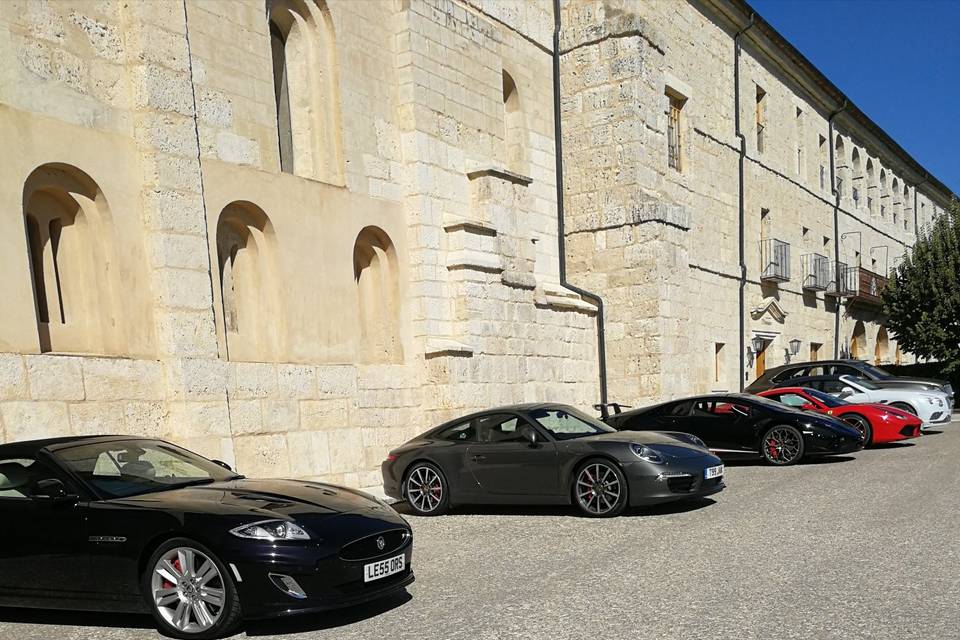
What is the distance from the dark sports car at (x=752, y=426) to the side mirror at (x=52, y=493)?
933cm

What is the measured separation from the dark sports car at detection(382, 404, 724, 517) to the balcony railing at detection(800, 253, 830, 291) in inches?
846

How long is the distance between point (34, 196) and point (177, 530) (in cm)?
598

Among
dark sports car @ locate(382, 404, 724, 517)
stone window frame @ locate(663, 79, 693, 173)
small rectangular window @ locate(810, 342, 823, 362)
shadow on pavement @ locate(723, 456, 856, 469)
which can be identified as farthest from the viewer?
small rectangular window @ locate(810, 342, 823, 362)

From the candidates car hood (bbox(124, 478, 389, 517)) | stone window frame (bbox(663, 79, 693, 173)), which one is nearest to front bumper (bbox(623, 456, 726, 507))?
car hood (bbox(124, 478, 389, 517))

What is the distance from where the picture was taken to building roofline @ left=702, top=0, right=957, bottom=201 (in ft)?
82.0

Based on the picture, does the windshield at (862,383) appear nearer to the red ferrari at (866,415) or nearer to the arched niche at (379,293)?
the red ferrari at (866,415)

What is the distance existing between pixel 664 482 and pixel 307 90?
27.3ft

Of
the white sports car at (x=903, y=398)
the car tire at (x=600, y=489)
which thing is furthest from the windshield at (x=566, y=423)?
the white sports car at (x=903, y=398)

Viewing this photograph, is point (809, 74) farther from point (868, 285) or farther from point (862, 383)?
point (862, 383)

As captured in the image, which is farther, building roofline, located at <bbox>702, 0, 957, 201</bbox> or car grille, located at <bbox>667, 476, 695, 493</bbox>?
building roofline, located at <bbox>702, 0, 957, 201</bbox>

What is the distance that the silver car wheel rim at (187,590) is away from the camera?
5.21 m

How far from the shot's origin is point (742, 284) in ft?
82.5

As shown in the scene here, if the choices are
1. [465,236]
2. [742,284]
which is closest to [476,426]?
[465,236]

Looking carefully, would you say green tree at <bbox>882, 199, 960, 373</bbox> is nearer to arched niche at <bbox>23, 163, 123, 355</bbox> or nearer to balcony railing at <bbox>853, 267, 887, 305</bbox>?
balcony railing at <bbox>853, 267, 887, 305</bbox>
